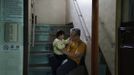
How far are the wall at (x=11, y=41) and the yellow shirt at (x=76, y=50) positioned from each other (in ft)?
Result: 5.60

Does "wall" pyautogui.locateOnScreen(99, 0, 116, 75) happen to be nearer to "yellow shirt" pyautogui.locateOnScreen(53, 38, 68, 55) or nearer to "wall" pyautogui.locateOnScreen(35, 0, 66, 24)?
"yellow shirt" pyautogui.locateOnScreen(53, 38, 68, 55)

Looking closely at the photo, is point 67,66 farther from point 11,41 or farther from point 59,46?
point 11,41

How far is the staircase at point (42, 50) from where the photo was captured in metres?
5.56

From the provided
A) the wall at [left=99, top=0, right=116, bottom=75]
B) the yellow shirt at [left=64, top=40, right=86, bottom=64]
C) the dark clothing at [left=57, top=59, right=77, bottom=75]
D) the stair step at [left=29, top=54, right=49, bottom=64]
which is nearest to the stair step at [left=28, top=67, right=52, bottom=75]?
the stair step at [left=29, top=54, right=49, bottom=64]

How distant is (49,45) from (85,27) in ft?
4.78

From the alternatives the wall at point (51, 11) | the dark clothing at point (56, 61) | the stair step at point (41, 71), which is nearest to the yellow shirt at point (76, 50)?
the dark clothing at point (56, 61)

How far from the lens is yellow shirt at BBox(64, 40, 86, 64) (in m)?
4.82

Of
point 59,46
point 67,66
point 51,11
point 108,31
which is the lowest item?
point 67,66

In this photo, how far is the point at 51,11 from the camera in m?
8.06

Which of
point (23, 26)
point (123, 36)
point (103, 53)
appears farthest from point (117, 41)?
point (23, 26)

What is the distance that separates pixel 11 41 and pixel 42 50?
117 inches

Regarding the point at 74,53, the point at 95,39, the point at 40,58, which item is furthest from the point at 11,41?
the point at 40,58

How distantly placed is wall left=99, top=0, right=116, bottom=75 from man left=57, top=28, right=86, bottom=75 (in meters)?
0.39

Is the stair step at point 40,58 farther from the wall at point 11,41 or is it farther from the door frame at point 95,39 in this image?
A: the wall at point 11,41
